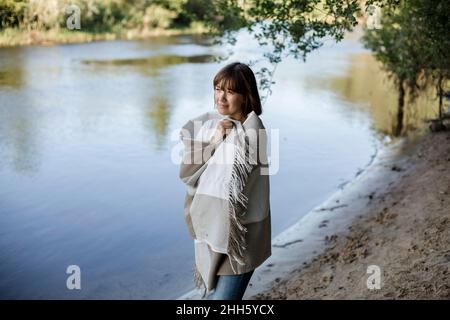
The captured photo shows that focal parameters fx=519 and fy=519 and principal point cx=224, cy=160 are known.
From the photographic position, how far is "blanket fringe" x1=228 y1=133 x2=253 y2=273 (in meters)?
2.12

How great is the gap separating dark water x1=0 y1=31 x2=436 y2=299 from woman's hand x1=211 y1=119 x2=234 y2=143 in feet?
1.66

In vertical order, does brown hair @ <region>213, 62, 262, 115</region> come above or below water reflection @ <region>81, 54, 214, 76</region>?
above

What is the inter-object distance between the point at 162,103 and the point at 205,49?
12.0m

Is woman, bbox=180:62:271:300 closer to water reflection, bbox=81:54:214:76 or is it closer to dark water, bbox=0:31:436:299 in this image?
dark water, bbox=0:31:436:299

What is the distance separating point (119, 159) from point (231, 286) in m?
8.17

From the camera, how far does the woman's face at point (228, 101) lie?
2.17 meters

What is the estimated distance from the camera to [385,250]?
15.3 ft

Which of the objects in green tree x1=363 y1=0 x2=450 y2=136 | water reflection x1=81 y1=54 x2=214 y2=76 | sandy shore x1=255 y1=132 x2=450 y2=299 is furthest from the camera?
water reflection x1=81 y1=54 x2=214 y2=76

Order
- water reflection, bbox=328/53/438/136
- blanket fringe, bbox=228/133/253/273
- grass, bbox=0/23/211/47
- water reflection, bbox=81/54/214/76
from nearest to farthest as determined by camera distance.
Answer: blanket fringe, bbox=228/133/253/273 → grass, bbox=0/23/211/47 → water reflection, bbox=328/53/438/136 → water reflection, bbox=81/54/214/76

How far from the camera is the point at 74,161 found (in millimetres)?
9719

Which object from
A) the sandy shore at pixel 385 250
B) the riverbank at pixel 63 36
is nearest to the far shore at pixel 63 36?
the riverbank at pixel 63 36

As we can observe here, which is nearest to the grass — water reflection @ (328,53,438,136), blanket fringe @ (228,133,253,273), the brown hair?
the brown hair

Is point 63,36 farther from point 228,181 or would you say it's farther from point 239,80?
point 228,181

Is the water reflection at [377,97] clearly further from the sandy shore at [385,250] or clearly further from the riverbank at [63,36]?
the riverbank at [63,36]
